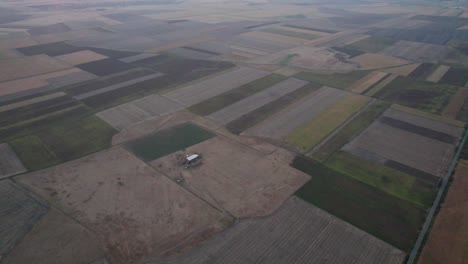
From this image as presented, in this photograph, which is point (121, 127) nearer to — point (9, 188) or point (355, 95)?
point (9, 188)

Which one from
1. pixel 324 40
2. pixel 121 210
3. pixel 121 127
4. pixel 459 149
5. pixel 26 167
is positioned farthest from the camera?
pixel 324 40

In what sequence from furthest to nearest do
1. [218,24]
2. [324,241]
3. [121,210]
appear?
1. [218,24]
2. [121,210]
3. [324,241]

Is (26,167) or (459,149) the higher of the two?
(459,149)

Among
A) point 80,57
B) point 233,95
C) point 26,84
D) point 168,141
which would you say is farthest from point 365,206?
point 80,57

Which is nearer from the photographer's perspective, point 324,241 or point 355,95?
point 324,241

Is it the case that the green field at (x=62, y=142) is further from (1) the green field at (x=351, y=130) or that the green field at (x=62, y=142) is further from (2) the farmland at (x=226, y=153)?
(1) the green field at (x=351, y=130)

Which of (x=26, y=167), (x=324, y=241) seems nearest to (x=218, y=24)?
(x=26, y=167)
